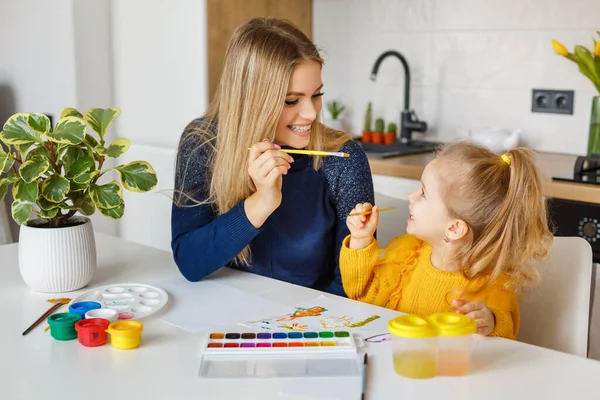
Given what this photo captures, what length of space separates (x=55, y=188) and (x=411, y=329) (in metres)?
0.75

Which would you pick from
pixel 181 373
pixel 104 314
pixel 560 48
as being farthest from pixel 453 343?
pixel 560 48

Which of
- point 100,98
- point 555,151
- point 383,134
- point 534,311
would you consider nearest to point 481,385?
point 534,311

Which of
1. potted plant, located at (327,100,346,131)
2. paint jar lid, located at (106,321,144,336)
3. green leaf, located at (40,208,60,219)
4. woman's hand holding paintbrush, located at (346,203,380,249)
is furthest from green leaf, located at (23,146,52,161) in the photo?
potted plant, located at (327,100,346,131)

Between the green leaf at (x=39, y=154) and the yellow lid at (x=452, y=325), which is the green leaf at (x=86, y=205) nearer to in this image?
the green leaf at (x=39, y=154)

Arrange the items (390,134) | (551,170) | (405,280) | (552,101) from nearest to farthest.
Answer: (405,280), (551,170), (552,101), (390,134)

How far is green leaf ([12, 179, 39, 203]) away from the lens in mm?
1397

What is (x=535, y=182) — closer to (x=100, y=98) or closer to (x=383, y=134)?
(x=383, y=134)

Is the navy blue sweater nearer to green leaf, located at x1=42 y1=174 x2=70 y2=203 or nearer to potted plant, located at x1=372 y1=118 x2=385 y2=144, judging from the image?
green leaf, located at x1=42 y1=174 x2=70 y2=203

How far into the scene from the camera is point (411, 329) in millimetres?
1063

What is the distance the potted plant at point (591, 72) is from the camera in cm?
246

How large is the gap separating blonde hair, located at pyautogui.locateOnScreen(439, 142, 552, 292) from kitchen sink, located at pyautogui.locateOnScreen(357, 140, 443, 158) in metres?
1.24

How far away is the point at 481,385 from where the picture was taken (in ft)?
3.54

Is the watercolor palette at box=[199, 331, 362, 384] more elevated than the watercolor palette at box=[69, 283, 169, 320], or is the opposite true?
the watercolor palette at box=[69, 283, 169, 320]

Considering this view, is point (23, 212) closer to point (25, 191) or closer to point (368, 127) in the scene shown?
point (25, 191)
